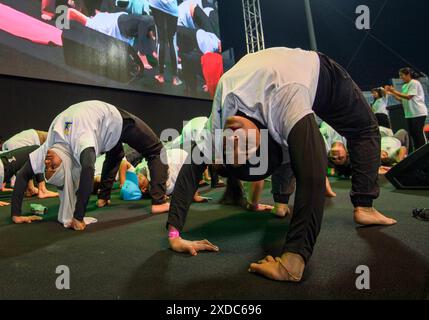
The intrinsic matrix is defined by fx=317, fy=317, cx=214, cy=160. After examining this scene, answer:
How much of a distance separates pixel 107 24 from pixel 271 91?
388 centimetres

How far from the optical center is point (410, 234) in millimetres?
1132

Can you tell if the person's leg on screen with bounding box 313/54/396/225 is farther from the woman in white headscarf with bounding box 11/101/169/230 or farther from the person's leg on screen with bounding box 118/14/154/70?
the person's leg on screen with bounding box 118/14/154/70

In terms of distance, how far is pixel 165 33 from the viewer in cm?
477

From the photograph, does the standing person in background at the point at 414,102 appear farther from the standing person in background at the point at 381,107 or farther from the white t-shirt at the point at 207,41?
the white t-shirt at the point at 207,41

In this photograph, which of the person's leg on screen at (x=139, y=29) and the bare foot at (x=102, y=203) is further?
the person's leg on screen at (x=139, y=29)

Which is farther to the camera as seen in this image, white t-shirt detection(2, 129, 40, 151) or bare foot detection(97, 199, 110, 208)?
white t-shirt detection(2, 129, 40, 151)

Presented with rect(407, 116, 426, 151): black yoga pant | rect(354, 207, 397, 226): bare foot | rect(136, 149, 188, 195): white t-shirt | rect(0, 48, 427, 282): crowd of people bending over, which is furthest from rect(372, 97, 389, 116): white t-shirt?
rect(354, 207, 397, 226): bare foot

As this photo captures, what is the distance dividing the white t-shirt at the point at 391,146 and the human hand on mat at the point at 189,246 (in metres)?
2.87

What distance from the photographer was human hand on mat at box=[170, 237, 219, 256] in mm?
1064

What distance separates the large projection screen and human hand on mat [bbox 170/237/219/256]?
126 inches

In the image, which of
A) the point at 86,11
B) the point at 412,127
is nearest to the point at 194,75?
the point at 86,11

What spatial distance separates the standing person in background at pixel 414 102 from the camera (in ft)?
10.8

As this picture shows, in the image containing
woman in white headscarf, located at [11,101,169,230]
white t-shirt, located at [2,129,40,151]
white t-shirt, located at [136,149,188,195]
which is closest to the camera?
woman in white headscarf, located at [11,101,169,230]

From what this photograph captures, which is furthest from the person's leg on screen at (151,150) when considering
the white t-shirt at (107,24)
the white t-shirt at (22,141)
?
the white t-shirt at (107,24)
